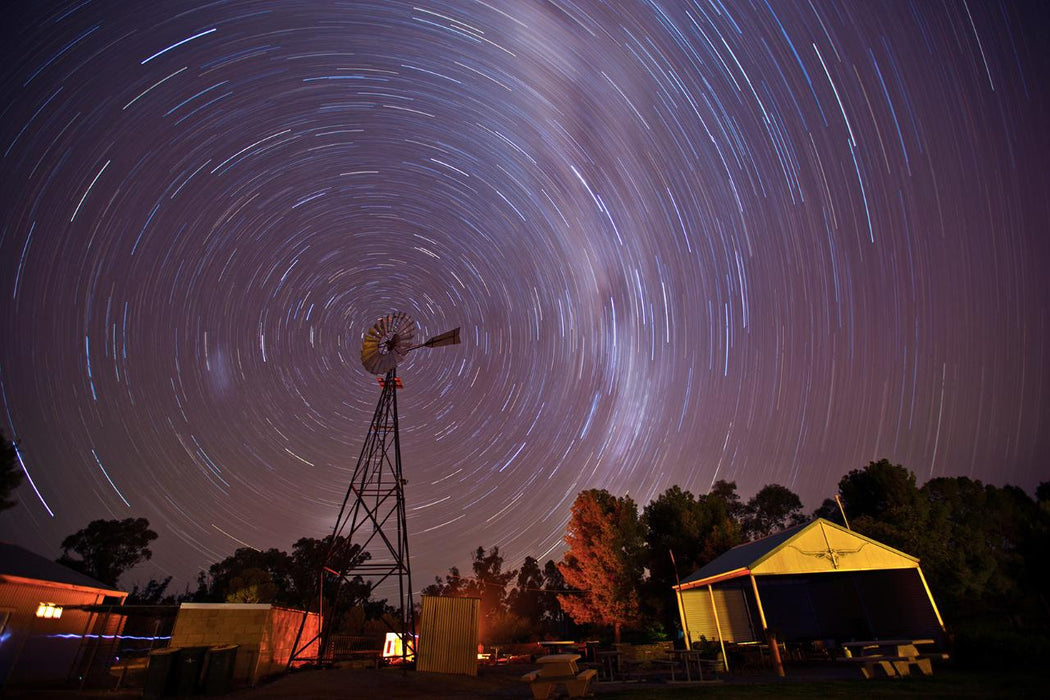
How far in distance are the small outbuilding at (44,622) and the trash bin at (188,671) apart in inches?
205

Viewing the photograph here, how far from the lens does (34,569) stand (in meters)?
19.2

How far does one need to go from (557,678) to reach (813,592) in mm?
19527

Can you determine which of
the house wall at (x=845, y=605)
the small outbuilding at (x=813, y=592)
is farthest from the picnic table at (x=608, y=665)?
the house wall at (x=845, y=605)

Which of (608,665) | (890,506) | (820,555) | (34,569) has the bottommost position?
(608,665)

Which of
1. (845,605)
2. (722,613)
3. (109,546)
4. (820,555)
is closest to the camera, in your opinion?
(820,555)

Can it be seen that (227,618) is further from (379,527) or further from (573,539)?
(573,539)

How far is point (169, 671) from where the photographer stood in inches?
497

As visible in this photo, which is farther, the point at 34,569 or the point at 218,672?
the point at 34,569

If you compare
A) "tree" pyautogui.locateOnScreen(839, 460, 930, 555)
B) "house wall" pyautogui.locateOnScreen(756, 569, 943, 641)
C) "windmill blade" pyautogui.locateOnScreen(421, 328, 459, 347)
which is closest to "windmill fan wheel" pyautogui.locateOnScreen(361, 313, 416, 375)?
"windmill blade" pyautogui.locateOnScreen(421, 328, 459, 347)

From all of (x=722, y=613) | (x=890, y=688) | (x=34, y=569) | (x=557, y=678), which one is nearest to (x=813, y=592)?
(x=722, y=613)

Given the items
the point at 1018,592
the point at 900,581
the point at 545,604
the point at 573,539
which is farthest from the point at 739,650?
the point at 545,604

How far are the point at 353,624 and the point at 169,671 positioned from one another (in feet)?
110

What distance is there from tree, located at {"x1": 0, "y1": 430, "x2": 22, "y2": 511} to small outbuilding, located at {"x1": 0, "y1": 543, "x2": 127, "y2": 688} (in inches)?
113

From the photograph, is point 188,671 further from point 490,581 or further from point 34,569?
point 490,581
